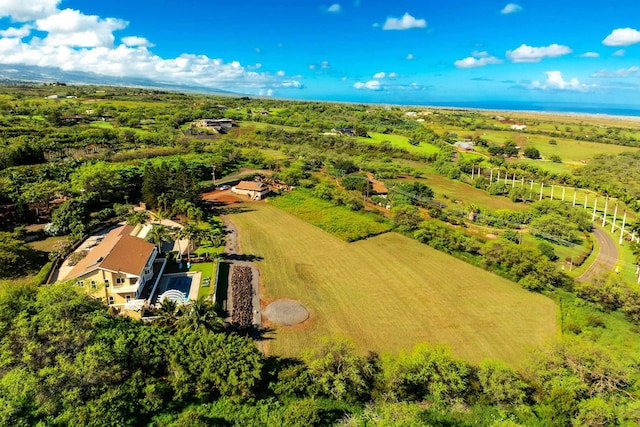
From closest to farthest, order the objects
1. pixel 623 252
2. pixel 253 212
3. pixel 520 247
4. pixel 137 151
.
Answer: pixel 520 247, pixel 623 252, pixel 253 212, pixel 137 151

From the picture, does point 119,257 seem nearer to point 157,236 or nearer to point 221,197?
point 157,236

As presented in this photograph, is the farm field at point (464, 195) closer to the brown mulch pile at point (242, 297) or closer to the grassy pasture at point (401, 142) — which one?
the grassy pasture at point (401, 142)

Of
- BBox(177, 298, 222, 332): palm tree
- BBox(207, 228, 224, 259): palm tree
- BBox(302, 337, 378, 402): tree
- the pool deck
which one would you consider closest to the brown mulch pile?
the pool deck

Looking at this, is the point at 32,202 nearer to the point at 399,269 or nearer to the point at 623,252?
the point at 399,269

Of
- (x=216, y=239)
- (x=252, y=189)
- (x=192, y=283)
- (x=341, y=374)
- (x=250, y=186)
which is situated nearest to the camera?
(x=341, y=374)

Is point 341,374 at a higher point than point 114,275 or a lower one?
lower

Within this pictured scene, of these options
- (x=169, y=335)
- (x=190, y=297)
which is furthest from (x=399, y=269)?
(x=169, y=335)

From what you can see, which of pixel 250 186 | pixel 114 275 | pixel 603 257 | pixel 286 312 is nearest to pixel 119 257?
pixel 114 275
